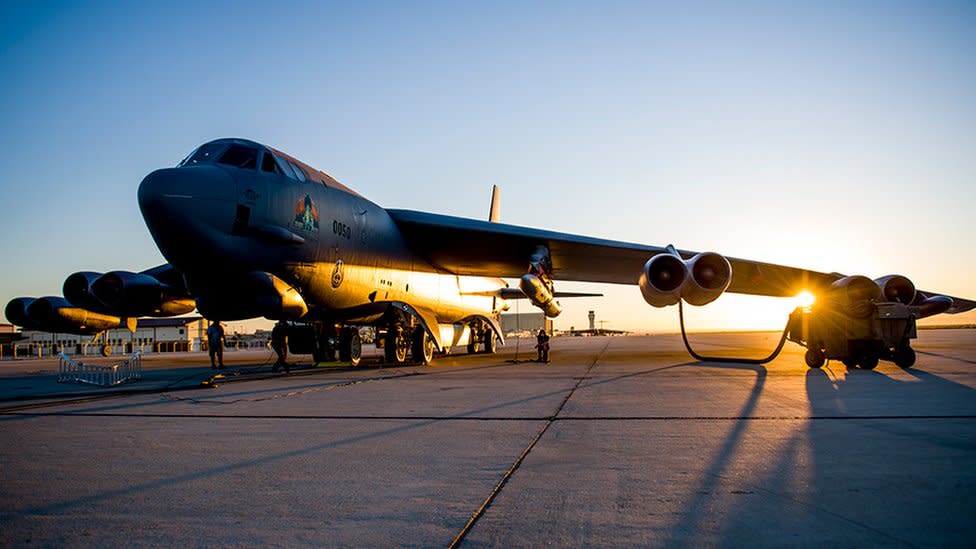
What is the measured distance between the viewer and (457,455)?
4.20 meters

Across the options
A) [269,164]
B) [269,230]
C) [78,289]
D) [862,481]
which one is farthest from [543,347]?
[862,481]

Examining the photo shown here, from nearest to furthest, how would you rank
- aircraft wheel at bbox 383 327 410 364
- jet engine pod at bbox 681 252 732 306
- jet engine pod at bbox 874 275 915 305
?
jet engine pod at bbox 681 252 732 306 → jet engine pod at bbox 874 275 915 305 → aircraft wheel at bbox 383 327 410 364

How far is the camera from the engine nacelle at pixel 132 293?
52.4 feet

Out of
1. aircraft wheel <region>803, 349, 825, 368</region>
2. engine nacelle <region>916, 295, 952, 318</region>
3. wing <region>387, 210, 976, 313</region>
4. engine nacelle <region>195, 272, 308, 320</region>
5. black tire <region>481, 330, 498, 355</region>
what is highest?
wing <region>387, 210, 976, 313</region>

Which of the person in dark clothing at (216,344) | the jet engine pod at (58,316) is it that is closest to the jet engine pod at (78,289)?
the jet engine pod at (58,316)

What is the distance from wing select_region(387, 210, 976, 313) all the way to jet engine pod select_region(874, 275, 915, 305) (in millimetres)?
1151

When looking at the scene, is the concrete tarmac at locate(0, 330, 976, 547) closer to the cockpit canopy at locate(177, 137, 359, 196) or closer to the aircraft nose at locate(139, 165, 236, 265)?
the aircraft nose at locate(139, 165, 236, 265)

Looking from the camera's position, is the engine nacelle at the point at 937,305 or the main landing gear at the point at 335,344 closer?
the main landing gear at the point at 335,344

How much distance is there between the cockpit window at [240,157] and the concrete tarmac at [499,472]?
455cm

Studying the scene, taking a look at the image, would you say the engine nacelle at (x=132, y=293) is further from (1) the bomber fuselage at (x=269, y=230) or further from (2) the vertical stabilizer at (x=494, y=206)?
(2) the vertical stabilizer at (x=494, y=206)

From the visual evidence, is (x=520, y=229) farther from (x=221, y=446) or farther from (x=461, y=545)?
(x=461, y=545)

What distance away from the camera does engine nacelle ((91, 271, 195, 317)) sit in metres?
16.0

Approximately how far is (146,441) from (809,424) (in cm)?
506

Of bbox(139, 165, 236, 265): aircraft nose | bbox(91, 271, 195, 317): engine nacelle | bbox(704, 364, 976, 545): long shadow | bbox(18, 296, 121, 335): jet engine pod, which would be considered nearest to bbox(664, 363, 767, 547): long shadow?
bbox(704, 364, 976, 545): long shadow
